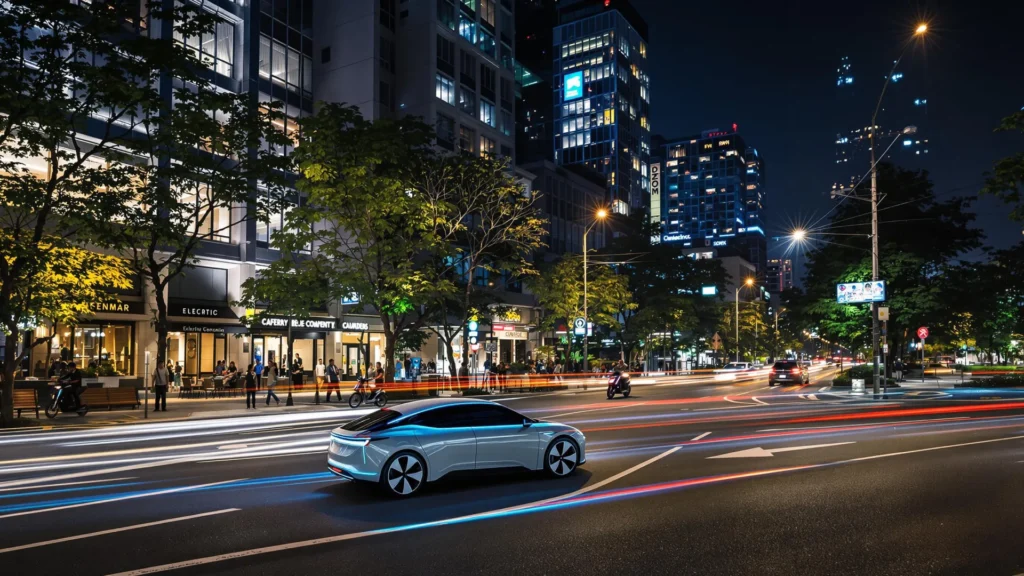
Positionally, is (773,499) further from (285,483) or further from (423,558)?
(285,483)

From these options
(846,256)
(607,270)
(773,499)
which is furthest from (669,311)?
(773,499)

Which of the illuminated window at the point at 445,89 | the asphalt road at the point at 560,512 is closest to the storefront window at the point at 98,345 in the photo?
the asphalt road at the point at 560,512

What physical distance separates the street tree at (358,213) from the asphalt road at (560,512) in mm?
13364

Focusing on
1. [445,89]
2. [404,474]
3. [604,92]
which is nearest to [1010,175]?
[404,474]

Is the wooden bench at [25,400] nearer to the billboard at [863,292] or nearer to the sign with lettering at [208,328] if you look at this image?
the sign with lettering at [208,328]

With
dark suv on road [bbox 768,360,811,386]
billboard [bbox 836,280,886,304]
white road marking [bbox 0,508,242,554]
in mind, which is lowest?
dark suv on road [bbox 768,360,811,386]

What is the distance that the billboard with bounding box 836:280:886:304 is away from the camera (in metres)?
31.0

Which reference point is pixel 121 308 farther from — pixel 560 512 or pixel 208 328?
pixel 560 512

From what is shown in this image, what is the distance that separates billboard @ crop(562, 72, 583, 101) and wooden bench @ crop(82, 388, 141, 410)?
109860mm

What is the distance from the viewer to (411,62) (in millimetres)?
54781

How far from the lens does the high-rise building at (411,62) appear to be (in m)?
52.2

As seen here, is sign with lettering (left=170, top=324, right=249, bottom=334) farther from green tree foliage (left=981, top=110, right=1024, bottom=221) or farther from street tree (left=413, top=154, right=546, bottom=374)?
green tree foliage (left=981, top=110, right=1024, bottom=221)

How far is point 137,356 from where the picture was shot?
3569cm

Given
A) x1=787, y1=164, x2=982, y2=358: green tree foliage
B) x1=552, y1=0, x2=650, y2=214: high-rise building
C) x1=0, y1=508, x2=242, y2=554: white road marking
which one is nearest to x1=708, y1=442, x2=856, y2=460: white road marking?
x1=0, y1=508, x2=242, y2=554: white road marking
